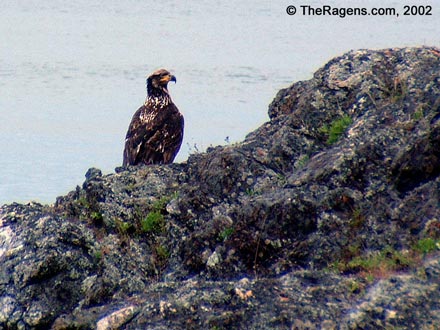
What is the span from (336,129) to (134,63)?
27620 mm

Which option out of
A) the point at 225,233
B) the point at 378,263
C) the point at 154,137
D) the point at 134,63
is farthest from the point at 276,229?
the point at 134,63

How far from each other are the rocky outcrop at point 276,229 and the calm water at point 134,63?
13541mm

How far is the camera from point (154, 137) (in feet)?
Answer: 40.1

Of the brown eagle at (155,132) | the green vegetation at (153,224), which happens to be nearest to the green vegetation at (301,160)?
the green vegetation at (153,224)

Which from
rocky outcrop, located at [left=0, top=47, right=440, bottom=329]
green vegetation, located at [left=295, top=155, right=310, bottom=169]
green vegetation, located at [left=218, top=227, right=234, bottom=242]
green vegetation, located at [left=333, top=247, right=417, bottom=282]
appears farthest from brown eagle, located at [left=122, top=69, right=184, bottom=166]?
green vegetation, located at [left=333, top=247, right=417, bottom=282]

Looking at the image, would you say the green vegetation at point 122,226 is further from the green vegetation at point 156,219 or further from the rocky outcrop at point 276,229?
the green vegetation at point 156,219

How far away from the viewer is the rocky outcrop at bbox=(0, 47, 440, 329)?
632 cm

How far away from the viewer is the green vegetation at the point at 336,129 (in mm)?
9312

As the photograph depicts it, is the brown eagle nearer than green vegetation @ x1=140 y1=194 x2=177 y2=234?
No

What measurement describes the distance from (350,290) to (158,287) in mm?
1557

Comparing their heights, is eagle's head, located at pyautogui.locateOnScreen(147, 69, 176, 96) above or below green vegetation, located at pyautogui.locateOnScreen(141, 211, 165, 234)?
above

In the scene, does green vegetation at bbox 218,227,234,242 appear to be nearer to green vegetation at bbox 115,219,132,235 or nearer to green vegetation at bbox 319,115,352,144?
green vegetation at bbox 115,219,132,235

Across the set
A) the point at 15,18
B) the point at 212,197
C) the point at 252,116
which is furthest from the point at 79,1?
the point at 212,197

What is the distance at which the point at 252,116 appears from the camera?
95.3 feet
